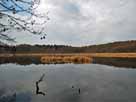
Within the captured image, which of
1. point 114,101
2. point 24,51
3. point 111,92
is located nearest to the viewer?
point 114,101

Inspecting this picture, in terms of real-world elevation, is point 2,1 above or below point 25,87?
above

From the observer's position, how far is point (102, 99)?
57.3ft

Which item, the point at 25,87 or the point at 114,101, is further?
the point at 25,87

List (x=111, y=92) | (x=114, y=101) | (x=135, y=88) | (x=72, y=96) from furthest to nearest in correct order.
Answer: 1. (x=135, y=88)
2. (x=111, y=92)
3. (x=72, y=96)
4. (x=114, y=101)

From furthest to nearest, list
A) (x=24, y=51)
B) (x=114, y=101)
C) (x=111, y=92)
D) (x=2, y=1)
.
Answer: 1. (x=24, y=51)
2. (x=111, y=92)
3. (x=114, y=101)
4. (x=2, y=1)

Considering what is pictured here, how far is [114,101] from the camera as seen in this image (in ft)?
55.7

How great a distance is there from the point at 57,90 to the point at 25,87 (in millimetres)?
2549

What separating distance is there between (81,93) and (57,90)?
6.10 ft

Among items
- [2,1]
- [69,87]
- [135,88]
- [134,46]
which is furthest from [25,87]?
A: [134,46]

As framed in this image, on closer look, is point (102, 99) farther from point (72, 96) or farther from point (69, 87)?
point (69, 87)

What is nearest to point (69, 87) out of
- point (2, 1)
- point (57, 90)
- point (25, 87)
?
point (57, 90)

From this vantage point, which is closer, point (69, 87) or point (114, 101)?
point (114, 101)

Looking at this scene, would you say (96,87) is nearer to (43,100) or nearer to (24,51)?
(43,100)

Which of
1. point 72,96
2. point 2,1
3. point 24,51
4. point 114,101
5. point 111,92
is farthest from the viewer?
point 24,51
